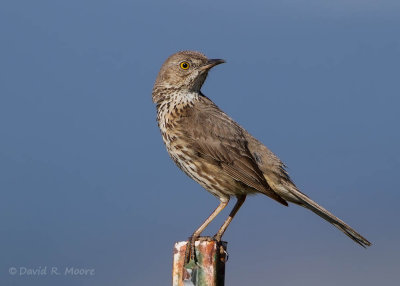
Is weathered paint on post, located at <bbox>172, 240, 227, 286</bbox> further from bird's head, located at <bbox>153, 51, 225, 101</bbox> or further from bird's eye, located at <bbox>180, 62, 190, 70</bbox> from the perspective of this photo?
bird's eye, located at <bbox>180, 62, 190, 70</bbox>

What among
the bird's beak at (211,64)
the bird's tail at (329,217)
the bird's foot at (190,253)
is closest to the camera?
the bird's foot at (190,253)

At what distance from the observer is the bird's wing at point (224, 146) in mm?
9219

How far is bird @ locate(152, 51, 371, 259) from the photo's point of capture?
30.5 feet

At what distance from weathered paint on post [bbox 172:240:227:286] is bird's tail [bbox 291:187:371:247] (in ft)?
8.90

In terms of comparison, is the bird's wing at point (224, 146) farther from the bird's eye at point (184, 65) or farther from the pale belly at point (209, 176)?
the bird's eye at point (184, 65)

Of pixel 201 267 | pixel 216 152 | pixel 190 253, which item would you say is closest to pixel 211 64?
pixel 216 152

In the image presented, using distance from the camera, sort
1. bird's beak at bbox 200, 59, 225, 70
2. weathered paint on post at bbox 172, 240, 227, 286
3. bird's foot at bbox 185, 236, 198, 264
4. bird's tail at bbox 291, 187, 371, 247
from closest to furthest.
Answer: weathered paint on post at bbox 172, 240, 227, 286, bird's foot at bbox 185, 236, 198, 264, bird's tail at bbox 291, 187, 371, 247, bird's beak at bbox 200, 59, 225, 70

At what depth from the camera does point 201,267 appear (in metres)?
6.66

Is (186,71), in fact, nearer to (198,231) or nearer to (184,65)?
(184,65)

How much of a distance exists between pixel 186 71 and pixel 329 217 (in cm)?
306

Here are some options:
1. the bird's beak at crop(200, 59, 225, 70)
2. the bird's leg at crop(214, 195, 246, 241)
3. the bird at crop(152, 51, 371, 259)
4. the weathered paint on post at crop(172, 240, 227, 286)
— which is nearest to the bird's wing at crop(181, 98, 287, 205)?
the bird at crop(152, 51, 371, 259)

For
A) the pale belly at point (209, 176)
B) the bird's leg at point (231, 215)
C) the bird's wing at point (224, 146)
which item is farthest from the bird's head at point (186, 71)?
the bird's leg at point (231, 215)

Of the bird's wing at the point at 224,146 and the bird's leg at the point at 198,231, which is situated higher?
the bird's wing at the point at 224,146

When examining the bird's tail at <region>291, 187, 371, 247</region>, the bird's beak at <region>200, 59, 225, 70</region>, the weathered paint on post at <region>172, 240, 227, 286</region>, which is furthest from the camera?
the bird's beak at <region>200, 59, 225, 70</region>
